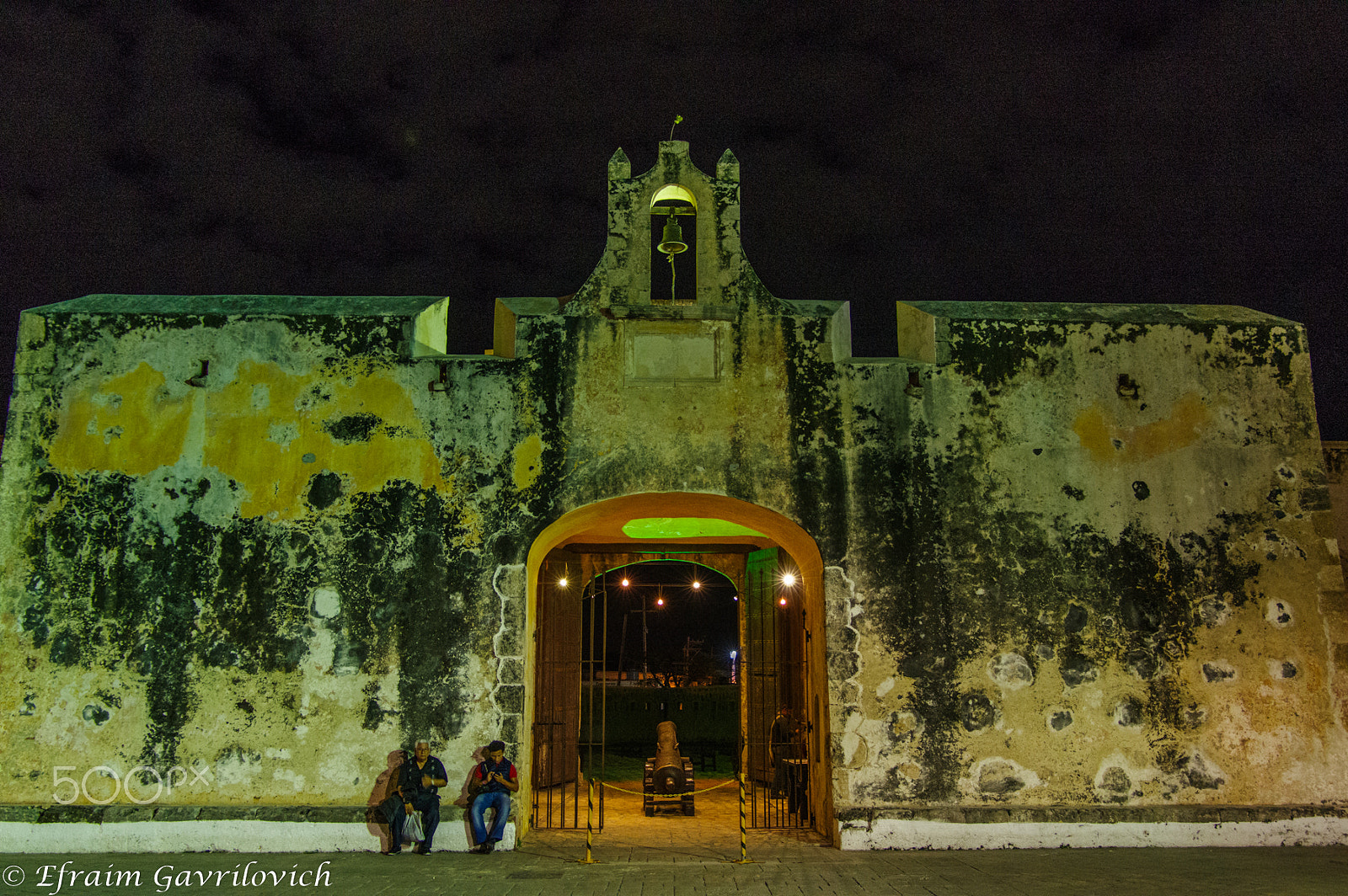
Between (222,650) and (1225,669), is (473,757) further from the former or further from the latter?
(1225,669)

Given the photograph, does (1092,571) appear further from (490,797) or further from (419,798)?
(419,798)

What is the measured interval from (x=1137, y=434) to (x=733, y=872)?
5815 millimetres

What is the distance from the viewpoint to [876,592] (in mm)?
8156

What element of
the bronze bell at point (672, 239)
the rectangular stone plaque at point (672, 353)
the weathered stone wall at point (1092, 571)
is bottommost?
the weathered stone wall at point (1092, 571)

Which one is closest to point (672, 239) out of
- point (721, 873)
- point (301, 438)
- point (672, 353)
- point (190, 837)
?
point (672, 353)

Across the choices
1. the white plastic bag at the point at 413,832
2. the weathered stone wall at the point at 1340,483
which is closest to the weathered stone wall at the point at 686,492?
the white plastic bag at the point at 413,832

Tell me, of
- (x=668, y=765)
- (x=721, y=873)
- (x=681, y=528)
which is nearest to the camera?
(x=721, y=873)

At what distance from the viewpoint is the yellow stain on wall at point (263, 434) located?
8.18 m

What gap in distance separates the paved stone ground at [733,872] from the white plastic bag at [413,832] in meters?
0.14

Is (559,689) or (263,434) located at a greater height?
(263,434)

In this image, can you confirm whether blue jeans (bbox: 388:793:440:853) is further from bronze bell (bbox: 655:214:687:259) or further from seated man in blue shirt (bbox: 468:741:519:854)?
bronze bell (bbox: 655:214:687:259)

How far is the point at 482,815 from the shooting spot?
766 centimetres

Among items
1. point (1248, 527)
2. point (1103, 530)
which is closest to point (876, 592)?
point (1103, 530)

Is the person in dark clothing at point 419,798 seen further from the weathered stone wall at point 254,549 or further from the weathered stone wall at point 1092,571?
the weathered stone wall at point 1092,571
